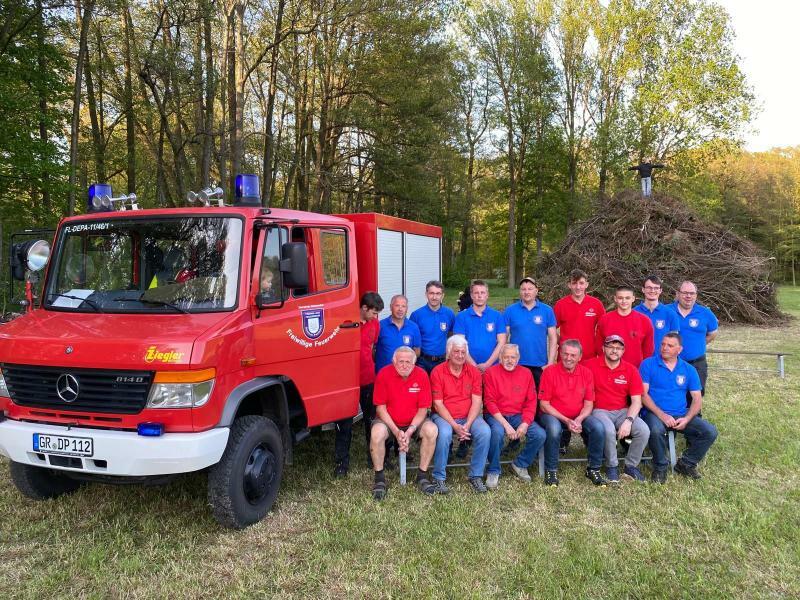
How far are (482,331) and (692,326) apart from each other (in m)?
2.25

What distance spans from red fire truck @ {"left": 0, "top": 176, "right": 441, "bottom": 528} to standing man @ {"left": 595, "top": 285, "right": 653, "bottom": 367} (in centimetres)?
270

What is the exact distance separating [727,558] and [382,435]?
268 centimetres

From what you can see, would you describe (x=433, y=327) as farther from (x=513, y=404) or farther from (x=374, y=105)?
(x=374, y=105)

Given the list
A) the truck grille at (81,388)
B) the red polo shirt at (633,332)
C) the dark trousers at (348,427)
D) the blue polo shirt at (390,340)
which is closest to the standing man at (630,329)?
the red polo shirt at (633,332)

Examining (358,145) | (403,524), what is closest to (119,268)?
(403,524)

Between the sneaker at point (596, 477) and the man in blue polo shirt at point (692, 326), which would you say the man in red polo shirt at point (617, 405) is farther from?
the man in blue polo shirt at point (692, 326)

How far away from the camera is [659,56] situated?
102 ft

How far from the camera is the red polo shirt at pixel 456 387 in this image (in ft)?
17.4

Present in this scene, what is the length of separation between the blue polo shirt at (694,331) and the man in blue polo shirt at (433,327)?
246 cm

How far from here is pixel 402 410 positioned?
5.16 m

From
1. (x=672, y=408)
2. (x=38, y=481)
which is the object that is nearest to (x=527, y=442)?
(x=672, y=408)

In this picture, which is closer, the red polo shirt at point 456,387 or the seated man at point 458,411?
the seated man at point 458,411

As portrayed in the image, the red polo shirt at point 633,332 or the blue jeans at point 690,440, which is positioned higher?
the red polo shirt at point 633,332

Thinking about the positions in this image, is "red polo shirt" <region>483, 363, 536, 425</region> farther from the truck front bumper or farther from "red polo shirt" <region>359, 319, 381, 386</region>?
the truck front bumper
